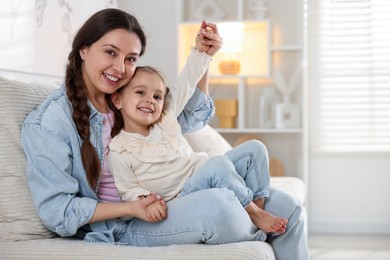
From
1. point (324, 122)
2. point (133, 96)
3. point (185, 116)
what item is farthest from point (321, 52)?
point (133, 96)

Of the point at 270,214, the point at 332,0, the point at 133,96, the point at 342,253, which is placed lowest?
the point at 342,253

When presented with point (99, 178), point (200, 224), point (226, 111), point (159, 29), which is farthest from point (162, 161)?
point (159, 29)

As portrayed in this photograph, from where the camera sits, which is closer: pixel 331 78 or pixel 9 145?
pixel 9 145

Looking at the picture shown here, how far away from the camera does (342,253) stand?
3977mm

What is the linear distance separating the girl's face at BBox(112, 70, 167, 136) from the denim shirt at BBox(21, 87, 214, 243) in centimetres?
21

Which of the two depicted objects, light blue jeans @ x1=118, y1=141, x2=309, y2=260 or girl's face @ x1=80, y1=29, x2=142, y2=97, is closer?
light blue jeans @ x1=118, y1=141, x2=309, y2=260

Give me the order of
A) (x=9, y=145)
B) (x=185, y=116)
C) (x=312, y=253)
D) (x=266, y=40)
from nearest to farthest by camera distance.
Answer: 1. (x=9, y=145)
2. (x=185, y=116)
3. (x=312, y=253)
4. (x=266, y=40)

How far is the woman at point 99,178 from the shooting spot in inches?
72.6

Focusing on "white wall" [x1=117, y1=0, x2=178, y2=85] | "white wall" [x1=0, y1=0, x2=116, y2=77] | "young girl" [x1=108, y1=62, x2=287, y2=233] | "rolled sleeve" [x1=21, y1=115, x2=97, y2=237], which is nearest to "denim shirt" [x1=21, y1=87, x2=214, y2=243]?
"rolled sleeve" [x1=21, y1=115, x2=97, y2=237]

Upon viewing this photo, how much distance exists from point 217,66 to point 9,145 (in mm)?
2946

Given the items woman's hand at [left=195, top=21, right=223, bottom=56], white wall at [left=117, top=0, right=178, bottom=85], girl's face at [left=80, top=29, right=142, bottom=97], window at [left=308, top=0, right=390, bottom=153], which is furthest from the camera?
white wall at [left=117, top=0, right=178, bottom=85]

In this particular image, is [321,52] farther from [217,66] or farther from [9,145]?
[9,145]

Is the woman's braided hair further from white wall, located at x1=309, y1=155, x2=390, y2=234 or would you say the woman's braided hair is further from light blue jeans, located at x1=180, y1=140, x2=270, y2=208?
white wall, located at x1=309, y1=155, x2=390, y2=234

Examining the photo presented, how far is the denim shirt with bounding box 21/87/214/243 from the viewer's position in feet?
6.12
